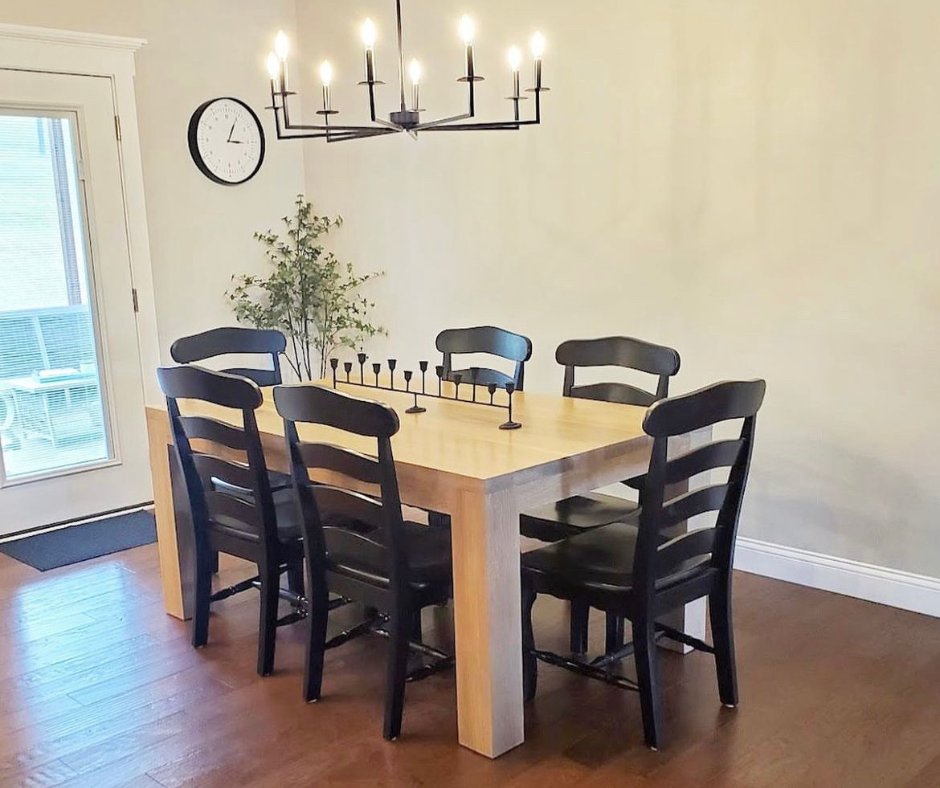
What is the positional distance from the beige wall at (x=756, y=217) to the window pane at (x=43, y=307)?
1784 mm

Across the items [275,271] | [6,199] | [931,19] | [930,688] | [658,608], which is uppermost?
[931,19]

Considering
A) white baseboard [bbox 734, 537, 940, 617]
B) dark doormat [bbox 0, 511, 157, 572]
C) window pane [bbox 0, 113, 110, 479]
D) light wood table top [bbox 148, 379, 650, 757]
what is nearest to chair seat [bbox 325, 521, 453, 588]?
light wood table top [bbox 148, 379, 650, 757]

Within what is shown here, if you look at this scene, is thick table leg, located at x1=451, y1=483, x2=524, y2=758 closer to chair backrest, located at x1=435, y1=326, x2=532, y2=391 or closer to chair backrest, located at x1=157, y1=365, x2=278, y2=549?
chair backrest, located at x1=157, y1=365, x2=278, y2=549

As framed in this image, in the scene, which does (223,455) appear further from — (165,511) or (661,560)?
(661,560)

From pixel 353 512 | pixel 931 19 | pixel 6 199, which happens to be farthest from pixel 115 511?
pixel 931 19

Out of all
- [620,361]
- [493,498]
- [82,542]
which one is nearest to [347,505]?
[493,498]

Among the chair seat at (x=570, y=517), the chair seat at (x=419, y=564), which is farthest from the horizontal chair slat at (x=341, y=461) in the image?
the chair seat at (x=570, y=517)

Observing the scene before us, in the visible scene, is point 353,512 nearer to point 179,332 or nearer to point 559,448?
point 559,448

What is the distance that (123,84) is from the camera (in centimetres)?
450

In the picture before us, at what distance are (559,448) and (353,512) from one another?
1.86ft

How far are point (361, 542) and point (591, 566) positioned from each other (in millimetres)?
611

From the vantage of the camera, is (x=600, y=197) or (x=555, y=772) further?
(x=600, y=197)

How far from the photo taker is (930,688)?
2729 millimetres

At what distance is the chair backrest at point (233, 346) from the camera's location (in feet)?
12.1
